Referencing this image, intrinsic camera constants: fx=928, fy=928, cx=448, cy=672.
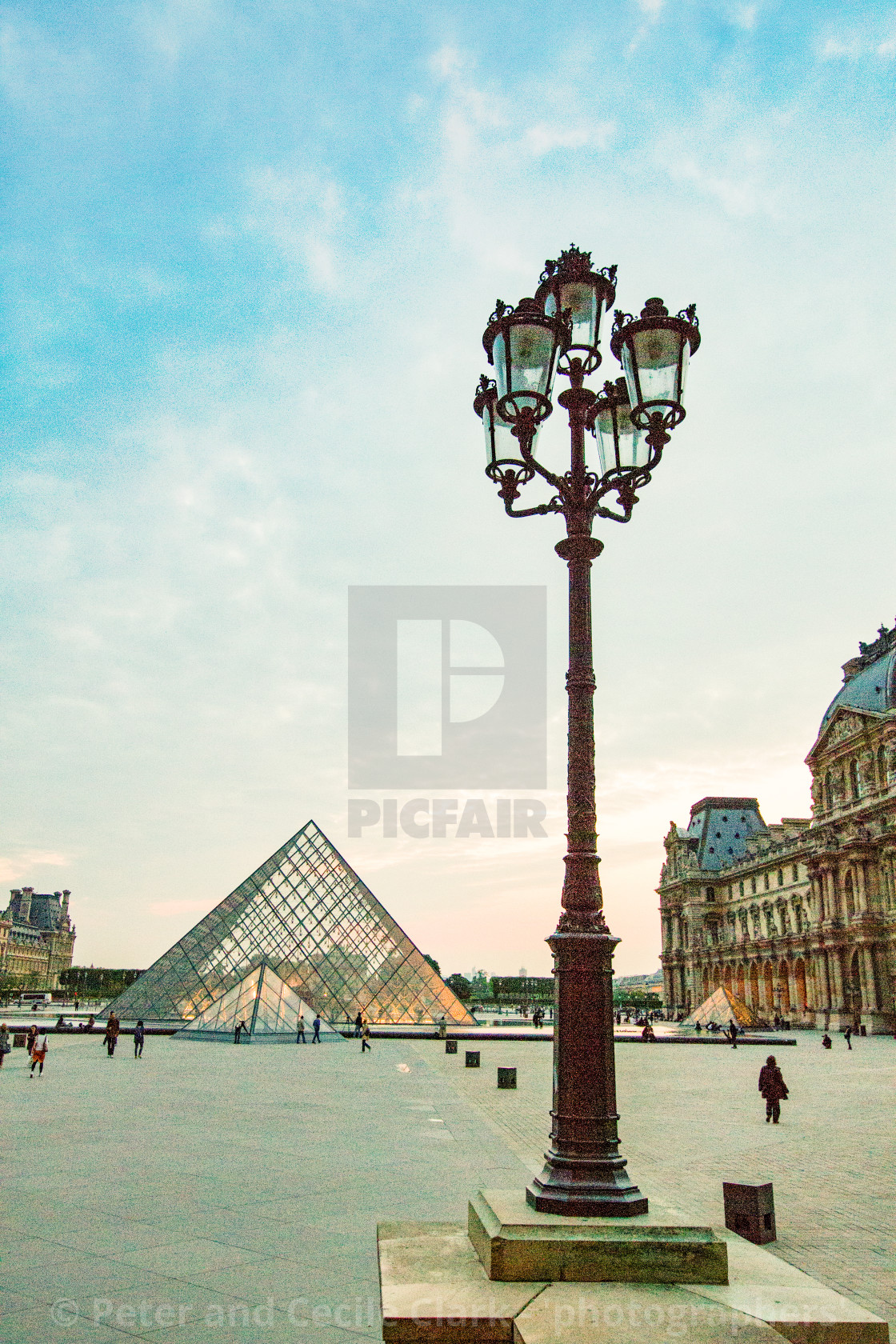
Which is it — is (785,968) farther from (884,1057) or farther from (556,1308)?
(556,1308)

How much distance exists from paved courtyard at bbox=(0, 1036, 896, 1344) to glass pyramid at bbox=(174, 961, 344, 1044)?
10860mm

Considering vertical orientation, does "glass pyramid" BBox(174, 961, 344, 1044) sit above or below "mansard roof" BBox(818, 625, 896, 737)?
below

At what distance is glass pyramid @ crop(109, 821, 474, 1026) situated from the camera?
37188mm

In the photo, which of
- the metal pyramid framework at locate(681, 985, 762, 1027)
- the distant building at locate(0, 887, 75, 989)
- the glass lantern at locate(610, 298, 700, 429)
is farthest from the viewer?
the distant building at locate(0, 887, 75, 989)

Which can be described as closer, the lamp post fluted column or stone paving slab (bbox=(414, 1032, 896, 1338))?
the lamp post fluted column

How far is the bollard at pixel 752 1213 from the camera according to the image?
6785 millimetres

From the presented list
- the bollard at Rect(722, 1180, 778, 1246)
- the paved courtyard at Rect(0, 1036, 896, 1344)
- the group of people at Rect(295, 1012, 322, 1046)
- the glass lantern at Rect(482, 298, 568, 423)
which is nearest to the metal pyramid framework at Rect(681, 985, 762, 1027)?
the group of people at Rect(295, 1012, 322, 1046)

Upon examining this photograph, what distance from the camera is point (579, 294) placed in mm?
6570

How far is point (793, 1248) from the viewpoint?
673 cm

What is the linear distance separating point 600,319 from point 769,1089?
1176 centimetres

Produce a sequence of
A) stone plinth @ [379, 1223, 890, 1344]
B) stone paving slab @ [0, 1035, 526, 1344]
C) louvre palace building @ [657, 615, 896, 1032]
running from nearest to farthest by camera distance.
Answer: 1. stone plinth @ [379, 1223, 890, 1344]
2. stone paving slab @ [0, 1035, 526, 1344]
3. louvre palace building @ [657, 615, 896, 1032]

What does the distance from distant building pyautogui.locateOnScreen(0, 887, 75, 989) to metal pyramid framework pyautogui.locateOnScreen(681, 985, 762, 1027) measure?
9755 centimetres

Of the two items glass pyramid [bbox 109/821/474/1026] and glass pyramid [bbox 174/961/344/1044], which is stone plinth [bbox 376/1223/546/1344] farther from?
glass pyramid [bbox 109/821/474/1026]

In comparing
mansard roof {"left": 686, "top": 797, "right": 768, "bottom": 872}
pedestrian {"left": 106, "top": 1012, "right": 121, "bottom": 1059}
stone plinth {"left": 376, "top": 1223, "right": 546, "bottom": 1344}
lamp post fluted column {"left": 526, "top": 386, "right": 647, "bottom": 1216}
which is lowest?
pedestrian {"left": 106, "top": 1012, "right": 121, "bottom": 1059}
